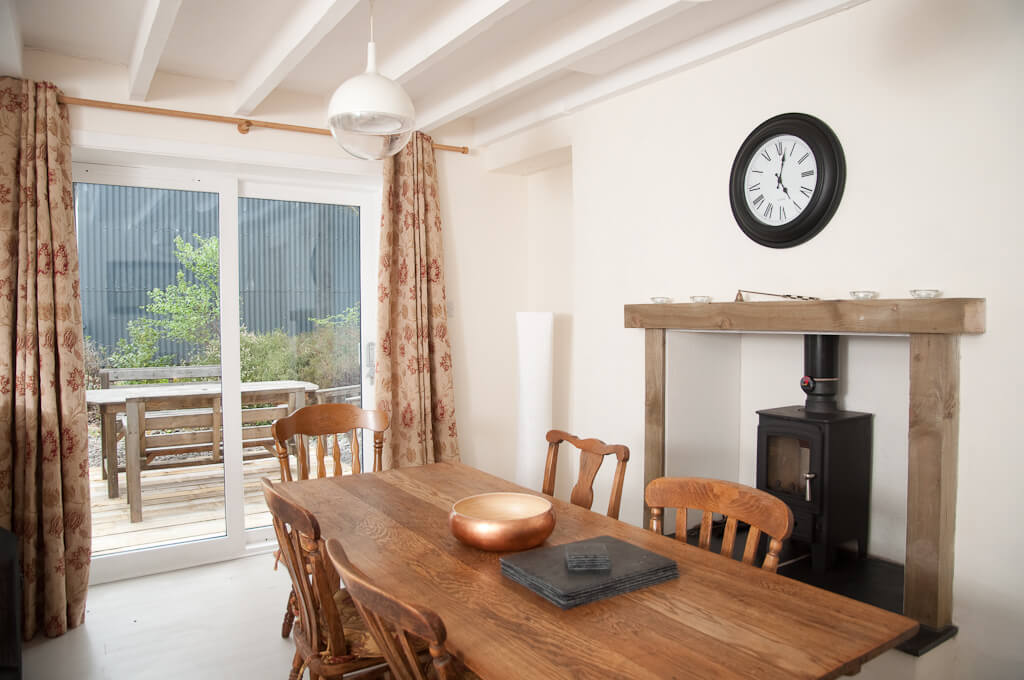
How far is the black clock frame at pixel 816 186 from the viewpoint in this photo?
Result: 8.23ft

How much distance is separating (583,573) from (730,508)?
0.54m

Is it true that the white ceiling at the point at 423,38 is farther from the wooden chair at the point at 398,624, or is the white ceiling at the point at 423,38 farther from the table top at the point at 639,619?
the wooden chair at the point at 398,624

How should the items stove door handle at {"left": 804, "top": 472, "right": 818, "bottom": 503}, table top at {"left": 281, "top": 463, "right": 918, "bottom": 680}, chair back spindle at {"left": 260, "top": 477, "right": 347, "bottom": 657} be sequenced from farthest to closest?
stove door handle at {"left": 804, "top": 472, "right": 818, "bottom": 503} < chair back spindle at {"left": 260, "top": 477, "right": 347, "bottom": 657} < table top at {"left": 281, "top": 463, "right": 918, "bottom": 680}

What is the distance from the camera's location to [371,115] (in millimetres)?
2092

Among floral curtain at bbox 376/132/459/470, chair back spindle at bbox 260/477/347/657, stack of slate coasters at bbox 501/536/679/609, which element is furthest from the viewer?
floral curtain at bbox 376/132/459/470

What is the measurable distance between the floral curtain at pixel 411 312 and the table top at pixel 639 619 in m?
1.99

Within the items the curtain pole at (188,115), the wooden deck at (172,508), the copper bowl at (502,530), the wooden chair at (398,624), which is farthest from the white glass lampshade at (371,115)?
the wooden deck at (172,508)

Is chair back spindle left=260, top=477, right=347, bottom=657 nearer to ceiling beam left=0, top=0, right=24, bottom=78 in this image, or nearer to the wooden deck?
ceiling beam left=0, top=0, right=24, bottom=78

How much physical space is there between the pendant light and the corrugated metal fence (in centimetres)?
195

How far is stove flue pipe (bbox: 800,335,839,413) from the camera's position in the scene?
284 cm

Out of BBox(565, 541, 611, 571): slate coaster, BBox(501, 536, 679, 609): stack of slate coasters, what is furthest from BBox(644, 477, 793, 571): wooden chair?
BBox(565, 541, 611, 571): slate coaster

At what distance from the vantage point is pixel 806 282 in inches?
104

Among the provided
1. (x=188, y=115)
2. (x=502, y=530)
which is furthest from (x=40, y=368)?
(x=502, y=530)

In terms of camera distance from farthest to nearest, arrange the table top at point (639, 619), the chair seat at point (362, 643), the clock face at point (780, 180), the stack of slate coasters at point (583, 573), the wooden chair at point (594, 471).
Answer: the clock face at point (780, 180) → the wooden chair at point (594, 471) → the chair seat at point (362, 643) → the stack of slate coasters at point (583, 573) → the table top at point (639, 619)
